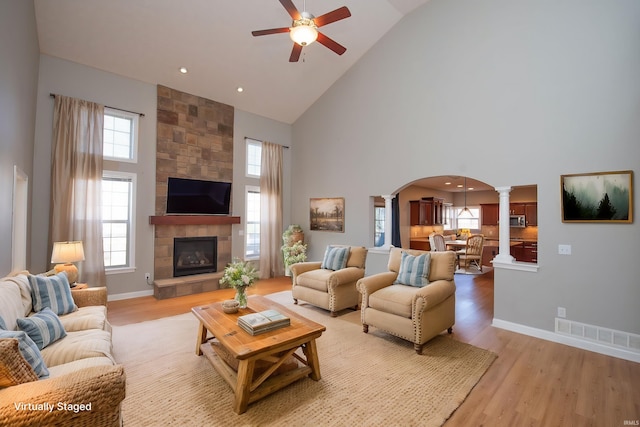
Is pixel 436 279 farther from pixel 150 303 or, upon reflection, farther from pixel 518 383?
pixel 150 303

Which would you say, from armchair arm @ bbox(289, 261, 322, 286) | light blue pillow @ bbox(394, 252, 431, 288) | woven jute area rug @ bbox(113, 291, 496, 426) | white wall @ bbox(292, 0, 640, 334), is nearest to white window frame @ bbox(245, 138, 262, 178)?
white wall @ bbox(292, 0, 640, 334)

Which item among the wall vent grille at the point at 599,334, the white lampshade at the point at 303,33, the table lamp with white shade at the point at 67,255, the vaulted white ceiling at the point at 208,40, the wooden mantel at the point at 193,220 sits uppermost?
the vaulted white ceiling at the point at 208,40

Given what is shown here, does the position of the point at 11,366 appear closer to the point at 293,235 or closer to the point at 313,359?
the point at 313,359

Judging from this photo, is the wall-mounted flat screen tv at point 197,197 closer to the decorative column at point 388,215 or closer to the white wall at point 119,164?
the white wall at point 119,164

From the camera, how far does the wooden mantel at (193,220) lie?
5441 mm

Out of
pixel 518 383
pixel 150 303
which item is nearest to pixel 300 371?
pixel 518 383

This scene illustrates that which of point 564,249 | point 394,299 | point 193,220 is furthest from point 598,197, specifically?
point 193,220

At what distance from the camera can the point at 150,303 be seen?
4.91m

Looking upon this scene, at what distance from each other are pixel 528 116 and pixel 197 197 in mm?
5777

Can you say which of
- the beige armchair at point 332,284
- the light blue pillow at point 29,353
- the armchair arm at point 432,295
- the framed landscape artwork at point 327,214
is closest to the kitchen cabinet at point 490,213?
the framed landscape artwork at point 327,214

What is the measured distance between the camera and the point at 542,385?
2.56 metres

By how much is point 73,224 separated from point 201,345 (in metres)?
3.33

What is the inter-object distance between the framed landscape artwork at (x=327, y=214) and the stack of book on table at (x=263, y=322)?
3.84 metres

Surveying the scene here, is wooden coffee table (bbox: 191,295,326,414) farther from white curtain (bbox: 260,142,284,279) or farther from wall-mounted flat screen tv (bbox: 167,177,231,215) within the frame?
white curtain (bbox: 260,142,284,279)
